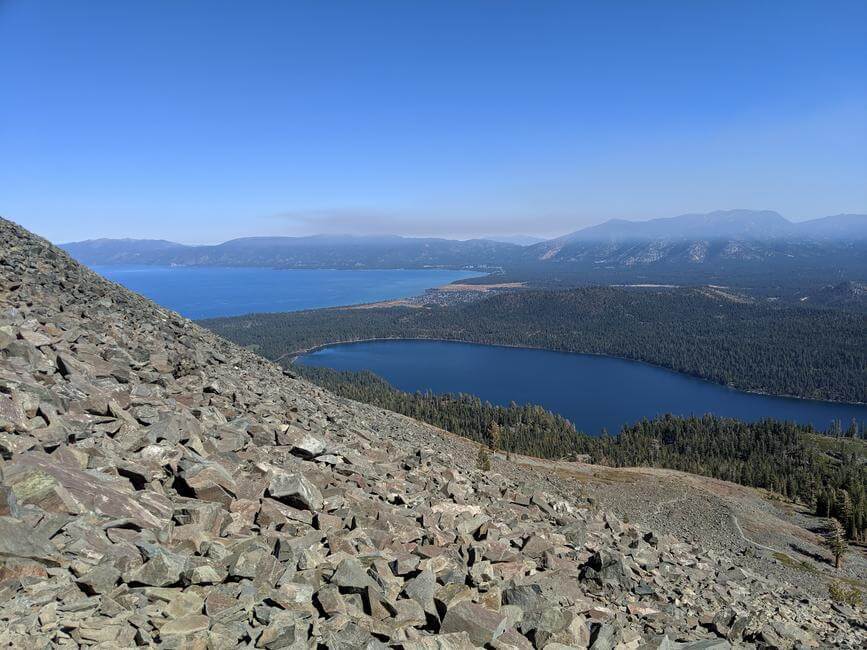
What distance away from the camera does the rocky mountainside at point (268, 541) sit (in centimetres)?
1095

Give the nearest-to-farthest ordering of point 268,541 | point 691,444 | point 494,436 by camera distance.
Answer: point 268,541 < point 494,436 < point 691,444

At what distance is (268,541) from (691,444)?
477 ft

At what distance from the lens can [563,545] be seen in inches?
840

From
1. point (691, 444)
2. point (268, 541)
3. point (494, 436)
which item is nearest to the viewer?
point (268, 541)

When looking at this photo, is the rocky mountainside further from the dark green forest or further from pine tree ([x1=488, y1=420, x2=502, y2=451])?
the dark green forest

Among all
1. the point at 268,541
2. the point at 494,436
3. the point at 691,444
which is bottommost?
the point at 691,444

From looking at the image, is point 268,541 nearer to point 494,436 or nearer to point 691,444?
point 494,436

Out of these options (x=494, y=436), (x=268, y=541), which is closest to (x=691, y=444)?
(x=494, y=436)

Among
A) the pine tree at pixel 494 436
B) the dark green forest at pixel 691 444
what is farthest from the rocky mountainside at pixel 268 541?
the dark green forest at pixel 691 444

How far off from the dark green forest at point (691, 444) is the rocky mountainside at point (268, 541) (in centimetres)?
5842

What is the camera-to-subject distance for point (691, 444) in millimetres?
137000

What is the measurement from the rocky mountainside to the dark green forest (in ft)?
192

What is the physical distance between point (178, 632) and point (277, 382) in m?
28.4

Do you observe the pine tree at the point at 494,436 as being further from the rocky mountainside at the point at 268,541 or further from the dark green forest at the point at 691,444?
the rocky mountainside at the point at 268,541
